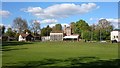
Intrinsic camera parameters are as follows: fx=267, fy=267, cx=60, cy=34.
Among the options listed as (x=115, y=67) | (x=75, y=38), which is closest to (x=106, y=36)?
(x=75, y=38)

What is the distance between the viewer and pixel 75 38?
12788 cm

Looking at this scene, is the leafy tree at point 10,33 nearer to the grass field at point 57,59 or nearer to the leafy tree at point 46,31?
the leafy tree at point 46,31

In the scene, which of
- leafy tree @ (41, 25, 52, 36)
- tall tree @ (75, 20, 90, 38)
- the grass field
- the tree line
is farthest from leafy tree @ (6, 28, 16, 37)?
the grass field

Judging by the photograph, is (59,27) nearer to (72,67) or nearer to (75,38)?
(75,38)

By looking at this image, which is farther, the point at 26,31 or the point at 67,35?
the point at 67,35

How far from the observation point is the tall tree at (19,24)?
378 feet

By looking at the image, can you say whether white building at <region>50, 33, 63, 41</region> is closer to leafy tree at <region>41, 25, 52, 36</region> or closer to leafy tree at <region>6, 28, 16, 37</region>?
leafy tree at <region>41, 25, 52, 36</region>

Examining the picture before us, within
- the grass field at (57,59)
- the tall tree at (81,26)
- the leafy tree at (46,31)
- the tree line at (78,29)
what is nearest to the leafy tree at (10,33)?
the tree line at (78,29)

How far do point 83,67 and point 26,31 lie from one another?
117490mm

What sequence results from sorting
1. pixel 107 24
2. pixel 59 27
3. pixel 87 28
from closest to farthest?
pixel 107 24 < pixel 87 28 < pixel 59 27

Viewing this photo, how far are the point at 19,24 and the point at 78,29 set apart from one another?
1418 inches

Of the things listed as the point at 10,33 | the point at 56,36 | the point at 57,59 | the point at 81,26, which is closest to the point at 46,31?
the point at 56,36

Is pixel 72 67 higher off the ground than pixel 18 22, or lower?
lower

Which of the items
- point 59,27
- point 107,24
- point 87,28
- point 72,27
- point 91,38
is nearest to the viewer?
point 91,38
